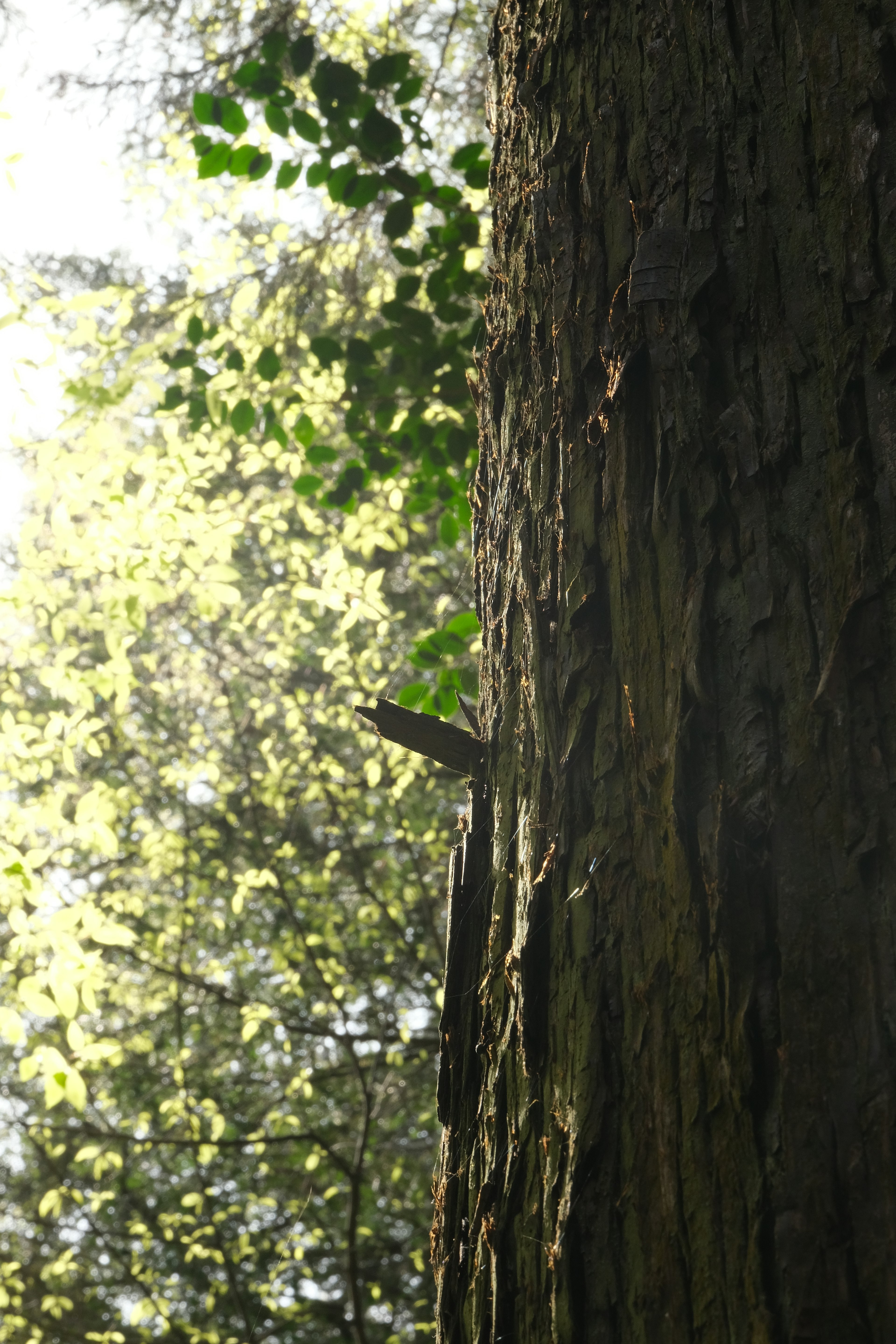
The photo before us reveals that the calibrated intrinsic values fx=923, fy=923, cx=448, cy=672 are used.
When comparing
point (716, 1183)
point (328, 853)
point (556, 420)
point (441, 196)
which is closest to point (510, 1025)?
point (716, 1183)

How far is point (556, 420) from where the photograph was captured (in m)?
1.01

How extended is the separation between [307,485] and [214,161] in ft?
3.14

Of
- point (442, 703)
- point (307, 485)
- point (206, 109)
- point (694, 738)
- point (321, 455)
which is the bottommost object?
point (694, 738)

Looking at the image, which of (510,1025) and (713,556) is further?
(510,1025)

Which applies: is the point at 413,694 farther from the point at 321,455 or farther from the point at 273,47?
the point at 273,47

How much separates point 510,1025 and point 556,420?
636 millimetres

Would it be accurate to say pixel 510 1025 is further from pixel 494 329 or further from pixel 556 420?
pixel 494 329

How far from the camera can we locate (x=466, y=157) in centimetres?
280

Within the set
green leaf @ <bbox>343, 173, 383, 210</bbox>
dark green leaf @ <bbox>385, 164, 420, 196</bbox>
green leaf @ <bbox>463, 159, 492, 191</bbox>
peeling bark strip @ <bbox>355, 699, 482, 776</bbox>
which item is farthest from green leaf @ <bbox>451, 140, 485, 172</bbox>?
peeling bark strip @ <bbox>355, 699, 482, 776</bbox>

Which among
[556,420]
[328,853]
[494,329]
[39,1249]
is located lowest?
[39,1249]

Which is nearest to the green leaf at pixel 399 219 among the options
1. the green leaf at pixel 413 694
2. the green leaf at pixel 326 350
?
the green leaf at pixel 326 350

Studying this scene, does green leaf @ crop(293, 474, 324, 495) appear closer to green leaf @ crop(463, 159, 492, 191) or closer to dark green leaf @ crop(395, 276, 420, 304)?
dark green leaf @ crop(395, 276, 420, 304)

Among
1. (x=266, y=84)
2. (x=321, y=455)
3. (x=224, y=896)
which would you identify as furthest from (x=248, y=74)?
(x=224, y=896)

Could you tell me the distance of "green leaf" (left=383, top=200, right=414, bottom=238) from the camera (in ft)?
9.08
